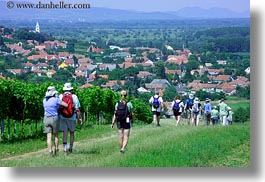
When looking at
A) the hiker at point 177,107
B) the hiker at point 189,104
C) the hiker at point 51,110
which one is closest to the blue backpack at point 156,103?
the hiker at point 177,107

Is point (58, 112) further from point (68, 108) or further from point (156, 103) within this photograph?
point (156, 103)

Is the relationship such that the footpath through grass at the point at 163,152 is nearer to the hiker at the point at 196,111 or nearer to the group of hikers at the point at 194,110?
the group of hikers at the point at 194,110

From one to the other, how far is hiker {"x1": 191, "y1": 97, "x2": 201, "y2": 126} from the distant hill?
256 centimetres

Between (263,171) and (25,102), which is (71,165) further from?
(25,102)

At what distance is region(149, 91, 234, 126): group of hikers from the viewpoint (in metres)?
16.6

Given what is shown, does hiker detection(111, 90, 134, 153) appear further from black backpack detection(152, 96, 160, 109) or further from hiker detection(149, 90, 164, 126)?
black backpack detection(152, 96, 160, 109)

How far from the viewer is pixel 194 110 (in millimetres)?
17672

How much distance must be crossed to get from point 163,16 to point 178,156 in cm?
308

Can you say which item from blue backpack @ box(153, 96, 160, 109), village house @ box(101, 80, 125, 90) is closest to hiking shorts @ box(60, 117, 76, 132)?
village house @ box(101, 80, 125, 90)

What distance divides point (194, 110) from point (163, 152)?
4459 millimetres

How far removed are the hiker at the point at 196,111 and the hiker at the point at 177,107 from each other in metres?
0.32

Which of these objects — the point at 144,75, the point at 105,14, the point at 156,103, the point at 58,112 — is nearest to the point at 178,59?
the point at 144,75

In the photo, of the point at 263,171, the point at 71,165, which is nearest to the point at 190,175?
the point at 263,171

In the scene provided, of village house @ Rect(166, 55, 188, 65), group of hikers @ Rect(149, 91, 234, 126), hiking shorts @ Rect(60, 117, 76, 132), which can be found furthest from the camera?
group of hikers @ Rect(149, 91, 234, 126)
